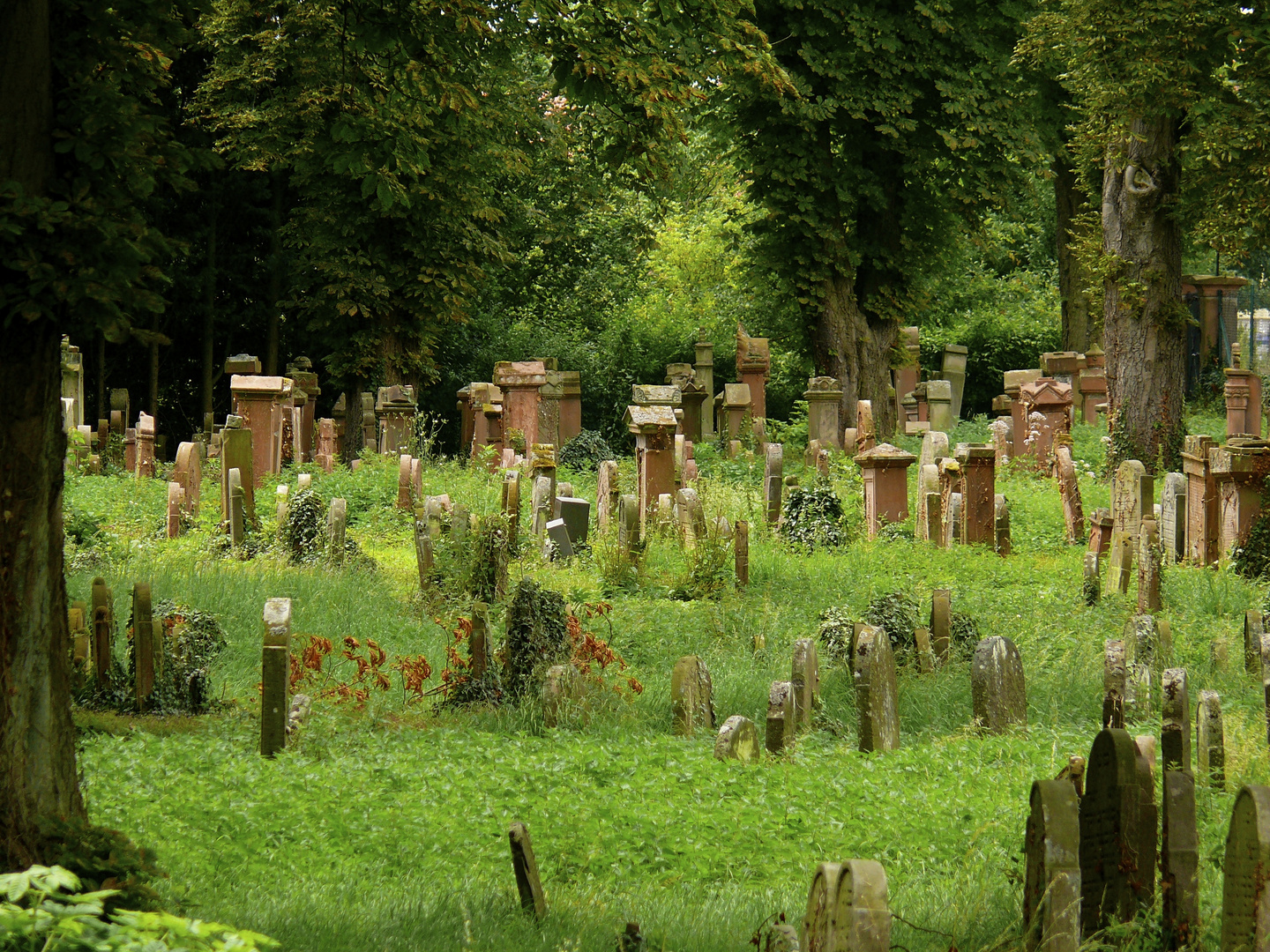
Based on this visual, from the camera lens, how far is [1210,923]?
4.49 m

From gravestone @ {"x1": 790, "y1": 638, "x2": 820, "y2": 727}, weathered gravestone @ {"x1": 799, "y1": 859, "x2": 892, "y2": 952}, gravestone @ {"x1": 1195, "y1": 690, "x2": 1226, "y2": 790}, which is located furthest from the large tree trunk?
weathered gravestone @ {"x1": 799, "y1": 859, "x2": 892, "y2": 952}

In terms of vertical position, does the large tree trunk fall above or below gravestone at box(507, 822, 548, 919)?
above

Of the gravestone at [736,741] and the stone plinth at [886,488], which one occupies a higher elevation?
the stone plinth at [886,488]

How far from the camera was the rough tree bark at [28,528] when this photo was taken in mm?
4887

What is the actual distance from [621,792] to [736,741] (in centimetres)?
71

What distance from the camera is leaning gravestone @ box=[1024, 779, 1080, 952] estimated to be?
12.4 feet

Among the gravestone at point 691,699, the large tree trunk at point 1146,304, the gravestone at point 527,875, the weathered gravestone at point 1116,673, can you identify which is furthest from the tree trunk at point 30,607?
the large tree trunk at point 1146,304

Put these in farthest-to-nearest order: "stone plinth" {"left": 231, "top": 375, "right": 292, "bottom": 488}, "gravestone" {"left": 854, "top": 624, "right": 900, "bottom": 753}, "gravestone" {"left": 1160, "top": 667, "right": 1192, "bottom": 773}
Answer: "stone plinth" {"left": 231, "top": 375, "right": 292, "bottom": 488}
"gravestone" {"left": 854, "top": 624, "right": 900, "bottom": 753}
"gravestone" {"left": 1160, "top": 667, "right": 1192, "bottom": 773}

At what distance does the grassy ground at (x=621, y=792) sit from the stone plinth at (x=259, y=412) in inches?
255

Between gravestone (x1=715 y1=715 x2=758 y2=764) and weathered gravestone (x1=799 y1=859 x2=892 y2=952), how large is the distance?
10.7 feet

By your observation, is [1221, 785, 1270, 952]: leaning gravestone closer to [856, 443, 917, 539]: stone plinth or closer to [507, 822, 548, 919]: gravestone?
[507, 822, 548, 919]: gravestone

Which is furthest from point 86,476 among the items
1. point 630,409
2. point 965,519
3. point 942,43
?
point 942,43

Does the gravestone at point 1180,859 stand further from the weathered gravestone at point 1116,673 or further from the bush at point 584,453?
the bush at point 584,453

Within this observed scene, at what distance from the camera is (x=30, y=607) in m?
4.95
